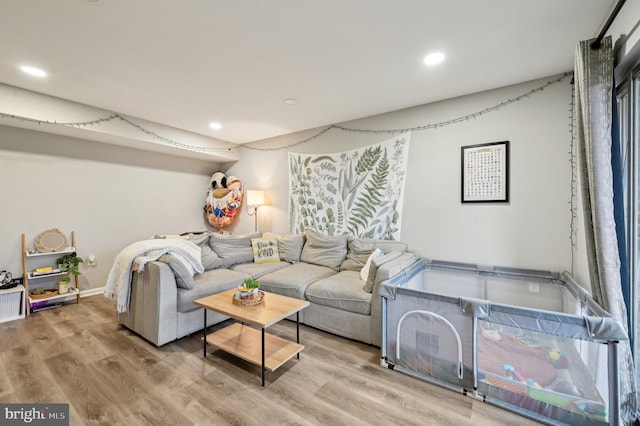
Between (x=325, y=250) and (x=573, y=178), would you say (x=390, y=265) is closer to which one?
(x=325, y=250)

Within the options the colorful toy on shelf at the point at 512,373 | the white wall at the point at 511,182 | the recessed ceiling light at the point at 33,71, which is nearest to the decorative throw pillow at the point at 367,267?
the white wall at the point at 511,182

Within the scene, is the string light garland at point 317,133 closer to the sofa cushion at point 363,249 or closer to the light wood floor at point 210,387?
the sofa cushion at point 363,249

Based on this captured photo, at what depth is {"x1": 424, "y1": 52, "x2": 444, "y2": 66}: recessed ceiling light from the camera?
6.97 feet

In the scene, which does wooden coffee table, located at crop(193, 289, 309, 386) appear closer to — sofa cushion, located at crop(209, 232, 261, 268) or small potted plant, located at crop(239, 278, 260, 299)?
small potted plant, located at crop(239, 278, 260, 299)

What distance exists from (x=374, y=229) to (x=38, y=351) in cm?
353

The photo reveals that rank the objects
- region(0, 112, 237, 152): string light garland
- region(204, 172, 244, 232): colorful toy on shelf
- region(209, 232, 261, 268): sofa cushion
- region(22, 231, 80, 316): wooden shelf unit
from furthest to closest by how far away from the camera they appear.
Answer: region(204, 172, 244, 232): colorful toy on shelf < region(209, 232, 261, 268): sofa cushion < region(22, 231, 80, 316): wooden shelf unit < region(0, 112, 237, 152): string light garland

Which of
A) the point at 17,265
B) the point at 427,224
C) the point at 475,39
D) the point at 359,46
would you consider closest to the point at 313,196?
the point at 427,224

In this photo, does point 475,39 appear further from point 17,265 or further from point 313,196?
point 17,265

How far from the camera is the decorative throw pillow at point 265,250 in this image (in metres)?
3.81

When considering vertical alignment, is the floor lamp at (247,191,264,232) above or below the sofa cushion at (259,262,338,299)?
above

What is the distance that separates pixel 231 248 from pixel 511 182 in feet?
11.1

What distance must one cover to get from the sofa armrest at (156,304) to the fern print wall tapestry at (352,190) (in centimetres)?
212

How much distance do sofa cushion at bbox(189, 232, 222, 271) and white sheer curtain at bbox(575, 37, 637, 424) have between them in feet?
Answer: 11.3

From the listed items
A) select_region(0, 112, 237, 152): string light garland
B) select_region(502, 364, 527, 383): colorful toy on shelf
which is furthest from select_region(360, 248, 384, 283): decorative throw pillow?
select_region(0, 112, 237, 152): string light garland
